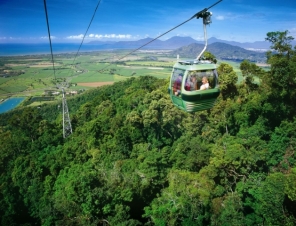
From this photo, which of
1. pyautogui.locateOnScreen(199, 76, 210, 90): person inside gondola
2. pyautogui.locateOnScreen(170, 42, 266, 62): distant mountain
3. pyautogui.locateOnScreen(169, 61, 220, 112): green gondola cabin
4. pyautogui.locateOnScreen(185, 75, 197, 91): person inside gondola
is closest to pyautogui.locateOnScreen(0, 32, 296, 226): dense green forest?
pyautogui.locateOnScreen(169, 61, 220, 112): green gondola cabin

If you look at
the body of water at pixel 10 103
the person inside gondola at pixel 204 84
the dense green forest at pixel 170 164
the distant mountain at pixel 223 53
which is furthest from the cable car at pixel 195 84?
the body of water at pixel 10 103

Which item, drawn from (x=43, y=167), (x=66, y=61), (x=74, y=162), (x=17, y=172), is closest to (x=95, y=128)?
(x=74, y=162)

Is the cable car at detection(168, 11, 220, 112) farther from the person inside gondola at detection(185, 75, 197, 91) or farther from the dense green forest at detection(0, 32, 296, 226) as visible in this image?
the dense green forest at detection(0, 32, 296, 226)

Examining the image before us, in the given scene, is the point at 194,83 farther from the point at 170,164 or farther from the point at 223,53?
the point at 223,53

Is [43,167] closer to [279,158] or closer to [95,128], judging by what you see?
[95,128]

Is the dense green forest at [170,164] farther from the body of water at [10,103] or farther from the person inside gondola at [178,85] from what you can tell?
the body of water at [10,103]

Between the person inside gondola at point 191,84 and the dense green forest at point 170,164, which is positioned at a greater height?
the person inside gondola at point 191,84
